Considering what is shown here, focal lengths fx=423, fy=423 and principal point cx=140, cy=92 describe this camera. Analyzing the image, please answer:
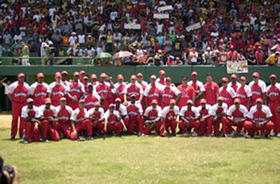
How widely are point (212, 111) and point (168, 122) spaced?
1.44m

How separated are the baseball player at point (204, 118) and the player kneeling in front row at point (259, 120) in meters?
1.11

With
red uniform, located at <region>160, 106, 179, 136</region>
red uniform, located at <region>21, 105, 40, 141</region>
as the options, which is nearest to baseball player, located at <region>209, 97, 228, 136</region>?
red uniform, located at <region>160, 106, 179, 136</region>

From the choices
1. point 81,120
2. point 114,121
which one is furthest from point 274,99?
point 81,120

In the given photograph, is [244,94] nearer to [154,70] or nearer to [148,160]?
[148,160]

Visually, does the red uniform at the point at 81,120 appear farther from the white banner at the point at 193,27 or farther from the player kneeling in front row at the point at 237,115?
the white banner at the point at 193,27

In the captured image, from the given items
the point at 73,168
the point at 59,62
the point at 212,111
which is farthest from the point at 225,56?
the point at 73,168

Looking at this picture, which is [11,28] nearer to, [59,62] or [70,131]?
[59,62]

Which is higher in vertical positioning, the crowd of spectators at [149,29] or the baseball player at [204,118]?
the crowd of spectators at [149,29]

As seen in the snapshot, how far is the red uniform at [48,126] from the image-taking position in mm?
12789

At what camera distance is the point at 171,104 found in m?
13.5

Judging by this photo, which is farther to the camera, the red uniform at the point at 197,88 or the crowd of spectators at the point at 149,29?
the crowd of spectators at the point at 149,29

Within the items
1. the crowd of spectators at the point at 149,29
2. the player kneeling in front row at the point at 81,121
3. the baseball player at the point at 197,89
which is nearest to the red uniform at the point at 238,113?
the baseball player at the point at 197,89

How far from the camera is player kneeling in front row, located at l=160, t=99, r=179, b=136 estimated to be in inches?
531

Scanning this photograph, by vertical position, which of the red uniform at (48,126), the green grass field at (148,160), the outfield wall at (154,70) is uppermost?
the outfield wall at (154,70)
